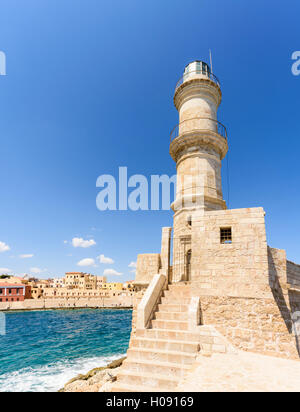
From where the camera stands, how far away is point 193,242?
26.5ft

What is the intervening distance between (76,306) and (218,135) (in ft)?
199

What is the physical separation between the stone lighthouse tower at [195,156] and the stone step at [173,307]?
323 cm

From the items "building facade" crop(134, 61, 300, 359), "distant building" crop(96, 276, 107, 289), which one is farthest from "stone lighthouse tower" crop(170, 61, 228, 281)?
"distant building" crop(96, 276, 107, 289)

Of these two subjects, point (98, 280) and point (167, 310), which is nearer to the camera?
point (167, 310)

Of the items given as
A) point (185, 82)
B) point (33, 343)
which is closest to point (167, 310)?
point (185, 82)

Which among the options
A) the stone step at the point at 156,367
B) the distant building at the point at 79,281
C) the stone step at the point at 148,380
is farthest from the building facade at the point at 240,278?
the distant building at the point at 79,281

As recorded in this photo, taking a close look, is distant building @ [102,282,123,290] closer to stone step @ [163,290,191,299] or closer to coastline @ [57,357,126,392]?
coastline @ [57,357,126,392]

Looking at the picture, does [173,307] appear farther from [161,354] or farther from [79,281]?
[79,281]

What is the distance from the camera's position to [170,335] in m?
6.43

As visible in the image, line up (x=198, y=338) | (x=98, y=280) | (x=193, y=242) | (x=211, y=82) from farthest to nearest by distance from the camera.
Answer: (x=98, y=280), (x=211, y=82), (x=193, y=242), (x=198, y=338)

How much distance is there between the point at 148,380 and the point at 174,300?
2.90m

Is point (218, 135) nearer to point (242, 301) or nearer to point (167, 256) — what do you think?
point (167, 256)

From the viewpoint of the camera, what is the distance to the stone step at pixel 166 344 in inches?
235

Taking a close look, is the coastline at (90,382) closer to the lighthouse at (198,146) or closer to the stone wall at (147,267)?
the stone wall at (147,267)
